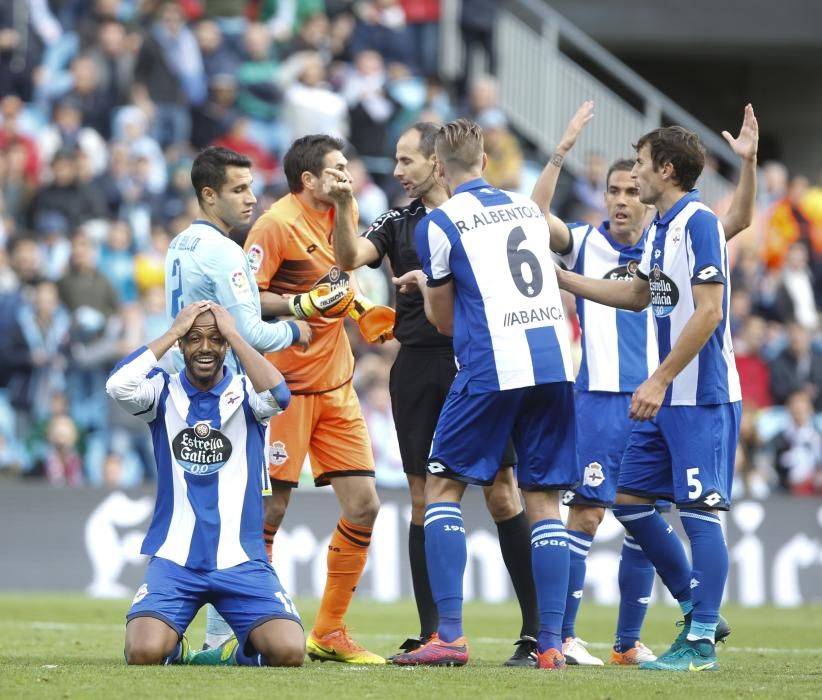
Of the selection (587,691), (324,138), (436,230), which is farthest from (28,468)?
(587,691)

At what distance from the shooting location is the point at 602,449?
890cm

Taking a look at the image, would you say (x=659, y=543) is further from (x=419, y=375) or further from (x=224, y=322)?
(x=224, y=322)

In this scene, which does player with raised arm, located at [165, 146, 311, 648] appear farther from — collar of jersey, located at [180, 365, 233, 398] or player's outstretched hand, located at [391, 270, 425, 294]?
player's outstretched hand, located at [391, 270, 425, 294]

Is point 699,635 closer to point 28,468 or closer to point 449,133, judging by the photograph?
point 449,133

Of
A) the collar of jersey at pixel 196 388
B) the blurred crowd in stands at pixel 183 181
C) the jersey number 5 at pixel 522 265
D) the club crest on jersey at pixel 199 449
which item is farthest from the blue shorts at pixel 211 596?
the blurred crowd in stands at pixel 183 181

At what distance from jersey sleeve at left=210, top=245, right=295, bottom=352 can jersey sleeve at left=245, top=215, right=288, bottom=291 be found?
631mm

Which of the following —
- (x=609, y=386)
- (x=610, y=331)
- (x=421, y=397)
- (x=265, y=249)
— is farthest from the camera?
(x=610, y=331)

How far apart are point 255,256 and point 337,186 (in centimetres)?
85

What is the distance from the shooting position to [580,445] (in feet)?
29.4

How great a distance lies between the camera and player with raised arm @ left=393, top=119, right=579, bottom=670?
7.54 m

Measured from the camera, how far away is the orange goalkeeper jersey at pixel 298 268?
28.5ft

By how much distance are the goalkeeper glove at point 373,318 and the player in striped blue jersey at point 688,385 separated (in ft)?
4.76

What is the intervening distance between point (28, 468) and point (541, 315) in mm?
8701

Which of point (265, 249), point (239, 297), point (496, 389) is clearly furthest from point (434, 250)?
point (265, 249)
